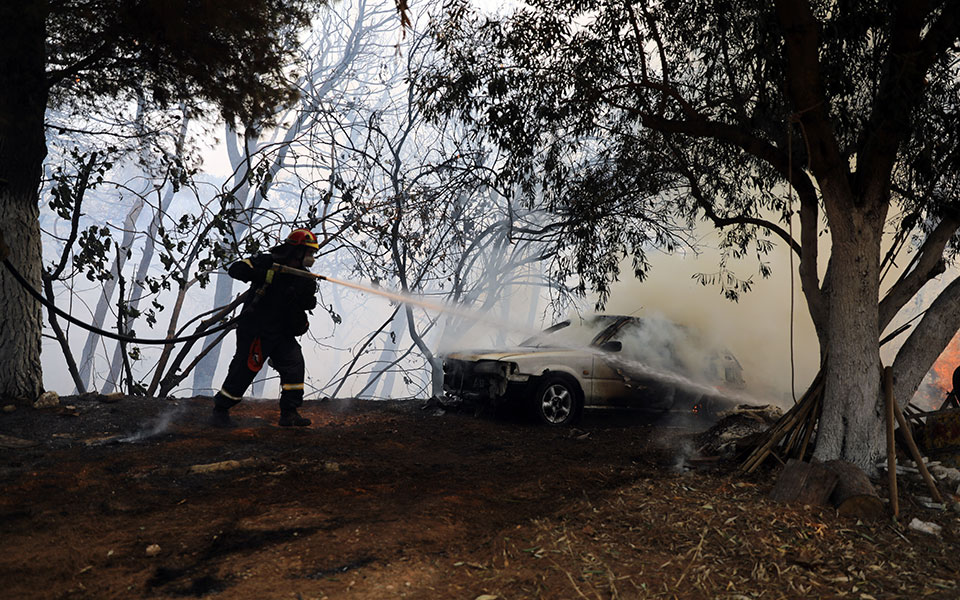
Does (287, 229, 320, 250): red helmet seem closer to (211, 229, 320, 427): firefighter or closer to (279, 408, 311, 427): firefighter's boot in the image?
(211, 229, 320, 427): firefighter

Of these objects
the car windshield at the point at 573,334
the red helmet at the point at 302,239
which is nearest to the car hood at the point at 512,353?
the car windshield at the point at 573,334

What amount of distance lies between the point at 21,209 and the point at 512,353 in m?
5.95

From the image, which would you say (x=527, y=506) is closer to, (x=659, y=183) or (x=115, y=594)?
(x=115, y=594)

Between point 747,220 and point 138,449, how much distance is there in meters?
6.42

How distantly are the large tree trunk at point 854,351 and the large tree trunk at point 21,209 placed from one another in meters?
8.24

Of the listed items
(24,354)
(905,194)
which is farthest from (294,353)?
(905,194)

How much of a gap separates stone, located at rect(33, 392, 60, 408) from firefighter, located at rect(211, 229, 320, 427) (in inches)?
69.9

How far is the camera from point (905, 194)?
7094 mm

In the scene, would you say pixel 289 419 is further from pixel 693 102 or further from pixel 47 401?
pixel 693 102

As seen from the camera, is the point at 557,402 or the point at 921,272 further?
the point at 557,402

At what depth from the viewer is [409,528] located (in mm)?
4148

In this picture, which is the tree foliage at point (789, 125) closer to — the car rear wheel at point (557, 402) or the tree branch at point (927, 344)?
the tree branch at point (927, 344)

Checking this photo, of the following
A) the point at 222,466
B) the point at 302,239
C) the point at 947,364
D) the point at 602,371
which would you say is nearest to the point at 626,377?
the point at 602,371

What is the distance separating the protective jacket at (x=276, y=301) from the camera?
7.60 meters
